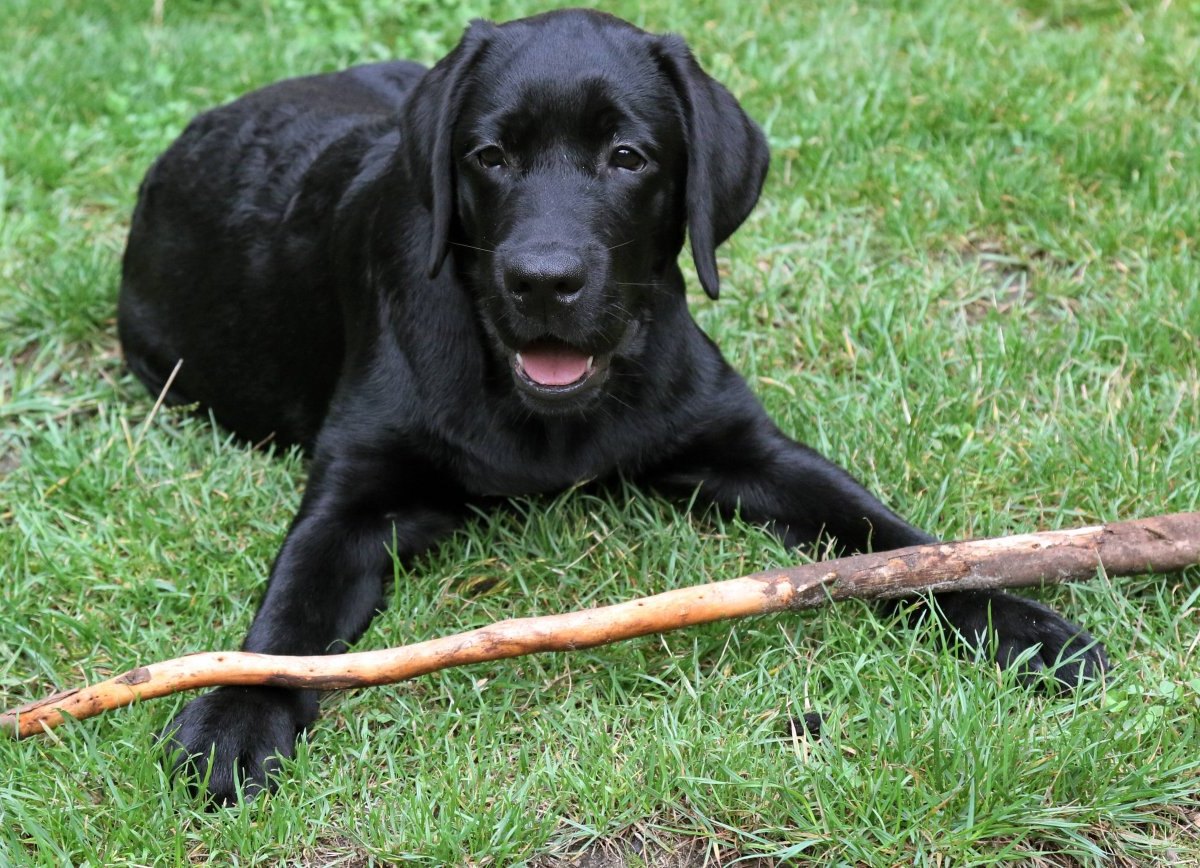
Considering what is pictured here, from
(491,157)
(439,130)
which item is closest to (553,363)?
(491,157)

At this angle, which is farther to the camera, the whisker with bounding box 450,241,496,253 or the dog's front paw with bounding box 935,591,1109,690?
the whisker with bounding box 450,241,496,253

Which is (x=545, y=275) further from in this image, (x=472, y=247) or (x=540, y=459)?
(x=540, y=459)

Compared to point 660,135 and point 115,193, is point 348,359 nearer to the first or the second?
point 660,135

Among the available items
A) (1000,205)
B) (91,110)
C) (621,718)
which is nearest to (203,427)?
(621,718)

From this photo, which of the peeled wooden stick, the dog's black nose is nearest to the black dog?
the dog's black nose

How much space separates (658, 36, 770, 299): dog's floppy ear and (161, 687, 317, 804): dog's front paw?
1.27 m

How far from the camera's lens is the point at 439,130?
10.2 ft

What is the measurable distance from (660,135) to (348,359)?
0.99 meters

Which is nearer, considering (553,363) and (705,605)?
(705,605)

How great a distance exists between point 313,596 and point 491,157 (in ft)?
3.31

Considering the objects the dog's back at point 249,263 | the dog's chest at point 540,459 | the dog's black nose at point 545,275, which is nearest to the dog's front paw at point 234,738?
the dog's chest at point 540,459

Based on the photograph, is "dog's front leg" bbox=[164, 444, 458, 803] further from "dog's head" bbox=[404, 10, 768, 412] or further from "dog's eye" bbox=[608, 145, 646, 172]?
"dog's eye" bbox=[608, 145, 646, 172]

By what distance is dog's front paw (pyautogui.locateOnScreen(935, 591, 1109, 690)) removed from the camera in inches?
111

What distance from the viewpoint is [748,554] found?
129 inches
